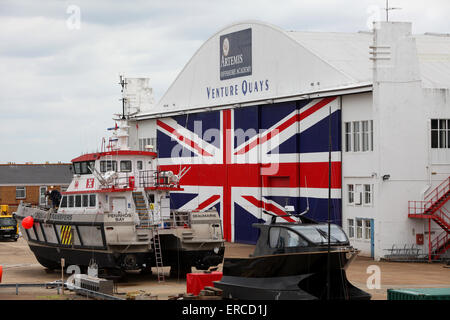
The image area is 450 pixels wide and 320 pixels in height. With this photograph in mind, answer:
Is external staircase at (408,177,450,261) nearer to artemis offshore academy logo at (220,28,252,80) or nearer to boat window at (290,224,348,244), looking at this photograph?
artemis offshore academy logo at (220,28,252,80)

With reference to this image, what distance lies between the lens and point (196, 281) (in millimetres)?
23000

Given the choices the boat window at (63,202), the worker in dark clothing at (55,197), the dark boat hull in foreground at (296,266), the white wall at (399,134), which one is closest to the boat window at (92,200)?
the boat window at (63,202)

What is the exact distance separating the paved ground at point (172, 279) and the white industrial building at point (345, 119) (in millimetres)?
2463

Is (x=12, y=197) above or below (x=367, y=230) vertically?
above

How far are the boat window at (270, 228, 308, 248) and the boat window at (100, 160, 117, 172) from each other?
1113cm

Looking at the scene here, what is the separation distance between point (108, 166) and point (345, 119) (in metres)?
12.1

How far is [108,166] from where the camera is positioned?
3023cm

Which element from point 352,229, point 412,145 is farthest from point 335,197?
point 412,145

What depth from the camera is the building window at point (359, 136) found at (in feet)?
119

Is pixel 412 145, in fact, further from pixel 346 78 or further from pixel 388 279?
pixel 388 279

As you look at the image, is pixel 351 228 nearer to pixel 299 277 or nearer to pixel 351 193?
pixel 351 193

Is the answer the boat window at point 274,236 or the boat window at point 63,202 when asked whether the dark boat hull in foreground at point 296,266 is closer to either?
the boat window at point 274,236

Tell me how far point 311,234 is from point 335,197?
59.9 feet

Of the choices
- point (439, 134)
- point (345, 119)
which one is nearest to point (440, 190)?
point (439, 134)
